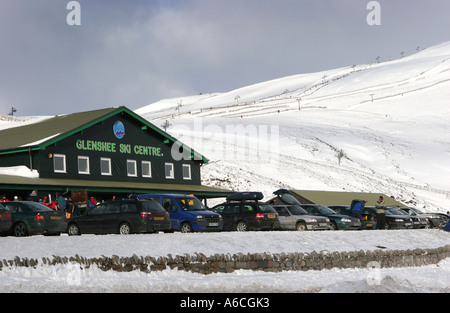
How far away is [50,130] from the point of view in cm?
4459

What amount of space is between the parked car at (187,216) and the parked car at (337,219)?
763cm

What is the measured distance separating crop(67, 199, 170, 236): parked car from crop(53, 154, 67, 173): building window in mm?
16464

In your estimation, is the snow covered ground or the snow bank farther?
the snow bank

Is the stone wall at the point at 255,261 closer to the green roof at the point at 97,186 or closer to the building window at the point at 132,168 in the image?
the green roof at the point at 97,186

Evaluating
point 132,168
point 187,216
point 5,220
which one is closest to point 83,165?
point 132,168

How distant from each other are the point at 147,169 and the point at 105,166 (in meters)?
4.36

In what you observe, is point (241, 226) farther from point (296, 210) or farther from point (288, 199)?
point (288, 199)

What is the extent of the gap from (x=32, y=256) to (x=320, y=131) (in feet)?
327

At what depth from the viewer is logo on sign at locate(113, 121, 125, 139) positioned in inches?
1806

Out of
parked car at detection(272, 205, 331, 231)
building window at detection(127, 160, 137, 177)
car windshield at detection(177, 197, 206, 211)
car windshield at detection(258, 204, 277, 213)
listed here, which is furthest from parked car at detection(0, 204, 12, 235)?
building window at detection(127, 160, 137, 177)

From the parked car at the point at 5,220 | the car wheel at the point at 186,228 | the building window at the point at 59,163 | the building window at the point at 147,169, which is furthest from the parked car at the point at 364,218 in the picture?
the parked car at the point at 5,220

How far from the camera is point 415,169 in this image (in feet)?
315

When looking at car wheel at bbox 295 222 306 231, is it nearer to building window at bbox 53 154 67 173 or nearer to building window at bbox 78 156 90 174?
building window at bbox 53 154 67 173
